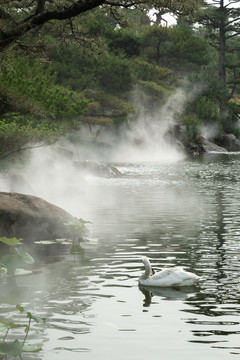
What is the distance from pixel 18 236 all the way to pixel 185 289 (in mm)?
4007

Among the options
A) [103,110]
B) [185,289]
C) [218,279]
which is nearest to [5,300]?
[185,289]

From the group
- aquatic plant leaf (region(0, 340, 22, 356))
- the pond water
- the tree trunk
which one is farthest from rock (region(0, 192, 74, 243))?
the tree trunk

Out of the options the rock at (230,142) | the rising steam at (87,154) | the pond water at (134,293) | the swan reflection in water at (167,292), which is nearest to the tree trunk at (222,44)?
the rock at (230,142)

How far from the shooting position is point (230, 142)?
5369cm

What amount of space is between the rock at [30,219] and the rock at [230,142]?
4284 cm

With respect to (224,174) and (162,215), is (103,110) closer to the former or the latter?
(224,174)

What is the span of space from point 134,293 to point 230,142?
46.8 metres

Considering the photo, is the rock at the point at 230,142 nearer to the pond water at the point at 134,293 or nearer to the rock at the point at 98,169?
the rock at the point at 98,169

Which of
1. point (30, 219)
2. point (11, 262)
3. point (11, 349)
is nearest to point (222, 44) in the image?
point (30, 219)

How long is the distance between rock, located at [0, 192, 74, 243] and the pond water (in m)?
0.50

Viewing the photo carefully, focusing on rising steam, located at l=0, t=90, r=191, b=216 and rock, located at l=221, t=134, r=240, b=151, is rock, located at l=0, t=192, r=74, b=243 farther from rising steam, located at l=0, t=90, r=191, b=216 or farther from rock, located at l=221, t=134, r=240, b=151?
rock, located at l=221, t=134, r=240, b=151

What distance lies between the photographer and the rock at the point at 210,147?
166 feet

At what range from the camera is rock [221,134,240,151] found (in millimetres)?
53500

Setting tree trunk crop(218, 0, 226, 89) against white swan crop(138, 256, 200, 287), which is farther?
tree trunk crop(218, 0, 226, 89)
